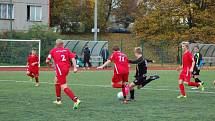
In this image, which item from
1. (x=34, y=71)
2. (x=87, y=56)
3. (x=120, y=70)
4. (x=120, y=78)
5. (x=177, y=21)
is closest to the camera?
(x=120, y=70)

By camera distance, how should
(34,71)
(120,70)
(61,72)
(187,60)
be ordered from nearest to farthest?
(61,72) → (120,70) → (187,60) → (34,71)

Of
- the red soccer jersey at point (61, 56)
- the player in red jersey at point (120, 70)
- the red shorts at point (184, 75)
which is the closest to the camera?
the red soccer jersey at point (61, 56)

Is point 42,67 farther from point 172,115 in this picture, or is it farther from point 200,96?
point 172,115

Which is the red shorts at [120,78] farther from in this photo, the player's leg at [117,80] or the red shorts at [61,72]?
the red shorts at [61,72]

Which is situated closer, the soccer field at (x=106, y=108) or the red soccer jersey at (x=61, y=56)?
the soccer field at (x=106, y=108)

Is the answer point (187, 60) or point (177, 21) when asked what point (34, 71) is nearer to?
point (187, 60)

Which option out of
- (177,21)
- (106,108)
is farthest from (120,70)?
(177,21)

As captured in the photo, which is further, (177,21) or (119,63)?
(177,21)

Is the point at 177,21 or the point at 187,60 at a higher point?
the point at 177,21

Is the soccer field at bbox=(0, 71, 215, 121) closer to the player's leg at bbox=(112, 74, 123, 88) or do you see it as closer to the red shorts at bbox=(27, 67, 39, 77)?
the player's leg at bbox=(112, 74, 123, 88)

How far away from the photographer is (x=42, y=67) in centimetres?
4234

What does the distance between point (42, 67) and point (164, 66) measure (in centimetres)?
1369

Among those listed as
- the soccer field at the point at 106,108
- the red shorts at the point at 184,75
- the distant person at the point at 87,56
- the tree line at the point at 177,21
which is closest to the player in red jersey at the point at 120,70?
the soccer field at the point at 106,108

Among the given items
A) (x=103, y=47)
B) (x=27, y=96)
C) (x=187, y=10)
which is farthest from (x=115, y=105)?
(x=187, y=10)
